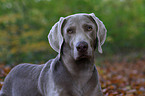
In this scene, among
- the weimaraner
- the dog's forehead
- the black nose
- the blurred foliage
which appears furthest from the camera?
the blurred foliage

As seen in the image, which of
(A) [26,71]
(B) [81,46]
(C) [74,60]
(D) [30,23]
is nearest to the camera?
(B) [81,46]

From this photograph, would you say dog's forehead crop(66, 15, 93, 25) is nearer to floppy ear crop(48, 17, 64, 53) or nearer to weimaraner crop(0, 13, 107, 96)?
weimaraner crop(0, 13, 107, 96)

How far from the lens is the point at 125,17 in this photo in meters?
19.9

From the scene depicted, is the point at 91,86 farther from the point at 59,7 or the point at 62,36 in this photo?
the point at 59,7

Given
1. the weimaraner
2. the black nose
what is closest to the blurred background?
the weimaraner

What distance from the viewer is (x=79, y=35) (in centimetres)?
325

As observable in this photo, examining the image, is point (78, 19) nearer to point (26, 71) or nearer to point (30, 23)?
point (26, 71)

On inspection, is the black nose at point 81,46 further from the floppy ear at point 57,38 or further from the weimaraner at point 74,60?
the floppy ear at point 57,38

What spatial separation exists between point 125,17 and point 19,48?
1058 cm

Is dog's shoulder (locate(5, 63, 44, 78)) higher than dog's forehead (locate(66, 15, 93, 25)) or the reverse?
the reverse

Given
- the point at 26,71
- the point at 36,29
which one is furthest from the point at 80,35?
the point at 36,29

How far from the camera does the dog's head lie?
317 centimetres

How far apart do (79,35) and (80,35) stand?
14mm

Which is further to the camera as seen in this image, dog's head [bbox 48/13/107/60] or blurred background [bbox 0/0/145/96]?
blurred background [bbox 0/0/145/96]
